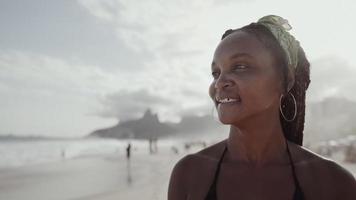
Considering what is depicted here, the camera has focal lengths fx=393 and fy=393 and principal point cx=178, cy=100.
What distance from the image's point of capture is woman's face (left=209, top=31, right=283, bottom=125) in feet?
5.30

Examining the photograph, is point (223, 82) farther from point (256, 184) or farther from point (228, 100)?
point (256, 184)

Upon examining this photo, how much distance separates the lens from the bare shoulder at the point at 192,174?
1764 millimetres

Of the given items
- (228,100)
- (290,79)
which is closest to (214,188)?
(228,100)

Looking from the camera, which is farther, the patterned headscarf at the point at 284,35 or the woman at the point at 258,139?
the patterned headscarf at the point at 284,35

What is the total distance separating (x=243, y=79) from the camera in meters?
1.62

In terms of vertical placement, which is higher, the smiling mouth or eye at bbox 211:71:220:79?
eye at bbox 211:71:220:79

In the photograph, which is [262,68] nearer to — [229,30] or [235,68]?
[235,68]

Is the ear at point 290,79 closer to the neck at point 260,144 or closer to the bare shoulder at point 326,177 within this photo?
the neck at point 260,144

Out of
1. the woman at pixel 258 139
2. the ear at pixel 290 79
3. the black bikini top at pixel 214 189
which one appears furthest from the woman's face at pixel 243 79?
the black bikini top at pixel 214 189

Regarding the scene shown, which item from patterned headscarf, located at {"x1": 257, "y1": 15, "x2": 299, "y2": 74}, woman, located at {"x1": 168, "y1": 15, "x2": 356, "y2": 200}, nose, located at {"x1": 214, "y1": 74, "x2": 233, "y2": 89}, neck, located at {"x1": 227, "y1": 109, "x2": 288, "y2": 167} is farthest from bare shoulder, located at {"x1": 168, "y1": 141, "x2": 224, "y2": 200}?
patterned headscarf, located at {"x1": 257, "y1": 15, "x2": 299, "y2": 74}

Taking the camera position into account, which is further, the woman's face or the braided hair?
the braided hair

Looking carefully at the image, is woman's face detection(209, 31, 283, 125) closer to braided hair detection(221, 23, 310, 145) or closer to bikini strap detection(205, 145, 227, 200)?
braided hair detection(221, 23, 310, 145)

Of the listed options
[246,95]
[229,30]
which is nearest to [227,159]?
[246,95]

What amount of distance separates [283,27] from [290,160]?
2.03 ft
